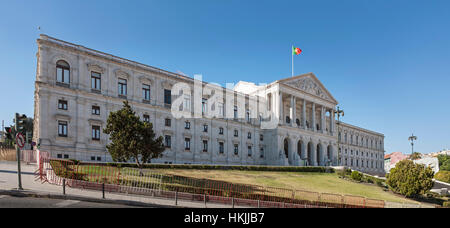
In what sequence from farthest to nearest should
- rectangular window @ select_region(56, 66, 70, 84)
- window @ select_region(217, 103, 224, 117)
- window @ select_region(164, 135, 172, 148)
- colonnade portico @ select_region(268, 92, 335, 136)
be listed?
1. colonnade portico @ select_region(268, 92, 335, 136)
2. window @ select_region(217, 103, 224, 117)
3. window @ select_region(164, 135, 172, 148)
4. rectangular window @ select_region(56, 66, 70, 84)

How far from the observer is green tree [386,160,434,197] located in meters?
33.0

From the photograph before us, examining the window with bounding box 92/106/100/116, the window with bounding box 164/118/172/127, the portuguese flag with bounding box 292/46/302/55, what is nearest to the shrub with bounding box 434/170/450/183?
the portuguese flag with bounding box 292/46/302/55

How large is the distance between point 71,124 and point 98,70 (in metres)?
8.29

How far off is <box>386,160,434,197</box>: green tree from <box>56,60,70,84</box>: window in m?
43.1

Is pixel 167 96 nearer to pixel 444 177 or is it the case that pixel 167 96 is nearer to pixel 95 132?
pixel 95 132

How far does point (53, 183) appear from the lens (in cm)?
1698

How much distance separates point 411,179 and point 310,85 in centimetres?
3707

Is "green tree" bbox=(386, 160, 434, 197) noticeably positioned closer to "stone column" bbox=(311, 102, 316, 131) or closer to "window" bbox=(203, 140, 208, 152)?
"window" bbox=(203, 140, 208, 152)

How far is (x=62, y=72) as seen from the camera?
35281mm

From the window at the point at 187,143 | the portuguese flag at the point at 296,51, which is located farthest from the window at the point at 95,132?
the portuguese flag at the point at 296,51

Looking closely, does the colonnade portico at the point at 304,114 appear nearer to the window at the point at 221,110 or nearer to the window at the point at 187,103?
the window at the point at 221,110

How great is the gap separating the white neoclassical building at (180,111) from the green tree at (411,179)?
73.5 ft
